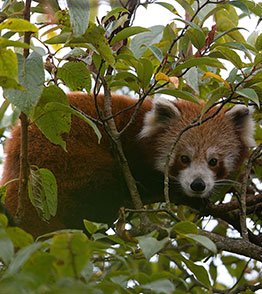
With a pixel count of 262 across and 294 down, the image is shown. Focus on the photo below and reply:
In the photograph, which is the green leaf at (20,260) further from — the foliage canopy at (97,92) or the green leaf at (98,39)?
the green leaf at (98,39)

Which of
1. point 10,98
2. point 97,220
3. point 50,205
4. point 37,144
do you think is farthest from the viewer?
point 97,220

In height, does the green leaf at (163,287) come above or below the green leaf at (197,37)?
below

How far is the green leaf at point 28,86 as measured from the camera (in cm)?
205

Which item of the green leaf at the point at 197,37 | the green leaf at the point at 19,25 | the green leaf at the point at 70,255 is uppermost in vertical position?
the green leaf at the point at 19,25

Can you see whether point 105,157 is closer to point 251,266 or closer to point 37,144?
point 37,144

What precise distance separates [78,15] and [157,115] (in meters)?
3.06

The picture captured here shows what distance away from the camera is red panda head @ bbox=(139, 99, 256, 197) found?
516cm

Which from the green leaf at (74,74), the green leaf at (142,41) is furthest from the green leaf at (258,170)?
the green leaf at (74,74)

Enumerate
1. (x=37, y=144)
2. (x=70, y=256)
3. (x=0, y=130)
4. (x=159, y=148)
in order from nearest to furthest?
(x=70, y=256)
(x=0, y=130)
(x=37, y=144)
(x=159, y=148)

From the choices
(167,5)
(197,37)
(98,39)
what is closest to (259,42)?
(197,37)

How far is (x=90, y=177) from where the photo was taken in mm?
4625

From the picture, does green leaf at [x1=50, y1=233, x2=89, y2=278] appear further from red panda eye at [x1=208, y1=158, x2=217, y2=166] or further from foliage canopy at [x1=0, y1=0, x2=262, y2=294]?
red panda eye at [x1=208, y1=158, x2=217, y2=166]

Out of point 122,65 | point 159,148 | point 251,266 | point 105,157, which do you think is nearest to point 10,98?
point 122,65

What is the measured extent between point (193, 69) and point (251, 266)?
2.97m
